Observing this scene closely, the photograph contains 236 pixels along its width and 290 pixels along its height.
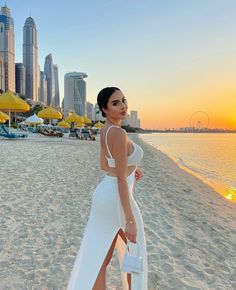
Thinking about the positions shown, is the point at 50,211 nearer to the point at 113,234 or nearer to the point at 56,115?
the point at 113,234

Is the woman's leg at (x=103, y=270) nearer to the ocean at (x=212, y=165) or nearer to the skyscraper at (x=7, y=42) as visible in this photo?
the ocean at (x=212, y=165)

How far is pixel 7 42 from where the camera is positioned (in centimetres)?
14962

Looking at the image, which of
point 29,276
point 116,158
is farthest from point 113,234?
point 29,276

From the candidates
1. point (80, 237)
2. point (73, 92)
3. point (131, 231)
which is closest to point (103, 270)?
point (131, 231)

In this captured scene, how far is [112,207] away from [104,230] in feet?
0.60

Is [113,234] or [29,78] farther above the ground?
[29,78]

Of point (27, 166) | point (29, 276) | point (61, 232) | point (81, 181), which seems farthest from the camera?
point (27, 166)

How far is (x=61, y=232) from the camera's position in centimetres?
407

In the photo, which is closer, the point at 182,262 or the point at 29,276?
the point at 29,276

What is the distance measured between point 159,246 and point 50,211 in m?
2.10

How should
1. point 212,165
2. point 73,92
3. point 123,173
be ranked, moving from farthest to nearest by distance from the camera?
point 73,92
point 212,165
point 123,173

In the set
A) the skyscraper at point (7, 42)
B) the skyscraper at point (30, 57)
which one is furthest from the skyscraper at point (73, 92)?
the skyscraper at point (7, 42)

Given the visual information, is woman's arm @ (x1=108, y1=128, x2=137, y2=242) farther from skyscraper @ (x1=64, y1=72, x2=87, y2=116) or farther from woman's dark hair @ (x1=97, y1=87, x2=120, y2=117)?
skyscraper @ (x1=64, y1=72, x2=87, y2=116)

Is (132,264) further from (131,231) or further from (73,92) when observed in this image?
(73,92)
